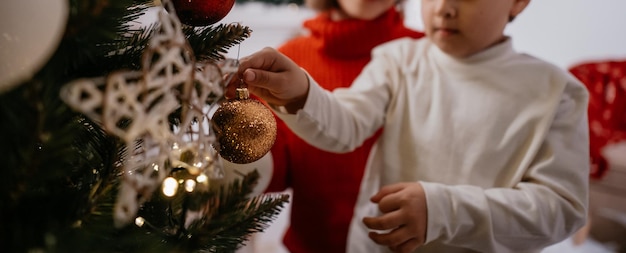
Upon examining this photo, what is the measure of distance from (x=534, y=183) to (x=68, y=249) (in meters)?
0.53

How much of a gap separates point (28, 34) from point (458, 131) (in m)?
0.51

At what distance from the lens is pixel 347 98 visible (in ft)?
2.30

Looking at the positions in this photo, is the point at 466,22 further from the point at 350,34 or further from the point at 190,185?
the point at 190,185

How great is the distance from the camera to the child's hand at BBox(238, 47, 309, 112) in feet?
1.68

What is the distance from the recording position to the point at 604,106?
1.81 meters

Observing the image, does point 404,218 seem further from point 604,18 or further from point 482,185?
point 604,18

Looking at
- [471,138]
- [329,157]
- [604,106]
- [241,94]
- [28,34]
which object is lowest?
[604,106]

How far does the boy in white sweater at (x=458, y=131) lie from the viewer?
573 millimetres

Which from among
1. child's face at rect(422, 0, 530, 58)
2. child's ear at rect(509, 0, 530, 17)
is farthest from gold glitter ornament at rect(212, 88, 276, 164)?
child's ear at rect(509, 0, 530, 17)

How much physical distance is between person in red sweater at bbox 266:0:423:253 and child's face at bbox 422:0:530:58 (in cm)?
17

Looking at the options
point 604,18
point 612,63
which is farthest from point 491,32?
point 604,18

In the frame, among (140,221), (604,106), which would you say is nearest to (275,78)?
(140,221)

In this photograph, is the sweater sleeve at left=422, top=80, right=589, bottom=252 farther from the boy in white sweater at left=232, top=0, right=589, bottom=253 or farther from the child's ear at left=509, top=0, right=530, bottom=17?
the child's ear at left=509, top=0, right=530, bottom=17

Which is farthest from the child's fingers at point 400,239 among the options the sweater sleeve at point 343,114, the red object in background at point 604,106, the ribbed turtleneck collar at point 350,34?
the red object in background at point 604,106
